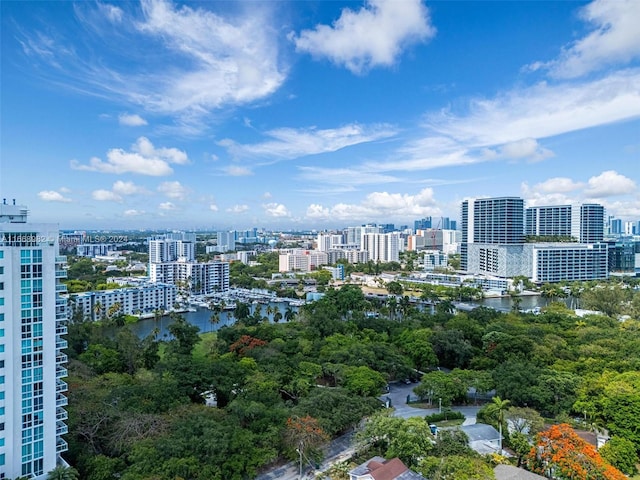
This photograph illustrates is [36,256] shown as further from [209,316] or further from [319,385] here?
[209,316]

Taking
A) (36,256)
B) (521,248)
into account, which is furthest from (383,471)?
(521,248)

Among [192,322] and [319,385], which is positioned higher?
[319,385]

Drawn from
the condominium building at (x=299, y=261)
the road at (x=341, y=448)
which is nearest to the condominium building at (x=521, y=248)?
the condominium building at (x=299, y=261)

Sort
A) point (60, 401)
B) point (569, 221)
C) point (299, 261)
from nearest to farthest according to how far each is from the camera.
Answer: point (60, 401) < point (569, 221) < point (299, 261)

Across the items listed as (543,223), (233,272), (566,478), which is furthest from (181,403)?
(543,223)

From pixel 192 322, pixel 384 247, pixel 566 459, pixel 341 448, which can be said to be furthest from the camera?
pixel 384 247

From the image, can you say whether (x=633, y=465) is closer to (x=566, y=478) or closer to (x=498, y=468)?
(x=566, y=478)
